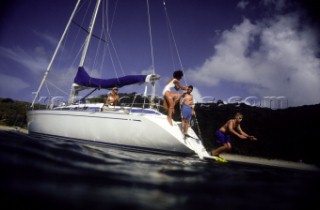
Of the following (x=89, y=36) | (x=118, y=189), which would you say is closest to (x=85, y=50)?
(x=89, y=36)

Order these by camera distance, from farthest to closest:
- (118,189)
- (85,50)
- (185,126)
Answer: (85,50) → (185,126) → (118,189)

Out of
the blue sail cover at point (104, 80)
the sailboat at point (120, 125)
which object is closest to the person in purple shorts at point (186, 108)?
the sailboat at point (120, 125)

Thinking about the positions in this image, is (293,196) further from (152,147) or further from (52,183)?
(152,147)

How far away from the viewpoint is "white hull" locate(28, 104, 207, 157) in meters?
6.20

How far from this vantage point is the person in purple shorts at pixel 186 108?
21.5 ft

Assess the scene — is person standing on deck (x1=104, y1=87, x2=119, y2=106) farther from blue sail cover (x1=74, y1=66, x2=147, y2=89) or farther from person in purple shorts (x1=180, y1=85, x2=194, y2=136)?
person in purple shorts (x1=180, y1=85, x2=194, y2=136)

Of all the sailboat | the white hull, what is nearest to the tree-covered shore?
the sailboat

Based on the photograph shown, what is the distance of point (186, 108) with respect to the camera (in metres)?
6.71

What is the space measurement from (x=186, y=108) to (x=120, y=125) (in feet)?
7.38

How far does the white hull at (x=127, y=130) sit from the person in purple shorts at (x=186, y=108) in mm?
249

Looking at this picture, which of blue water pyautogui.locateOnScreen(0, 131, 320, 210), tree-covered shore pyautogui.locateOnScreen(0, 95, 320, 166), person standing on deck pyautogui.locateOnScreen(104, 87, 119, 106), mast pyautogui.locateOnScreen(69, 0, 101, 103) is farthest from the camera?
tree-covered shore pyautogui.locateOnScreen(0, 95, 320, 166)

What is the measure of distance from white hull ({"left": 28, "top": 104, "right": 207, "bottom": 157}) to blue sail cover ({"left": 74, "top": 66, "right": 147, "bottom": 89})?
1.36 metres

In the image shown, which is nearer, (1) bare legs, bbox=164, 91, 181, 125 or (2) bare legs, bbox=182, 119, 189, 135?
(2) bare legs, bbox=182, 119, 189, 135

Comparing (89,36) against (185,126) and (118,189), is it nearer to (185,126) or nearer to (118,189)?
(185,126)
